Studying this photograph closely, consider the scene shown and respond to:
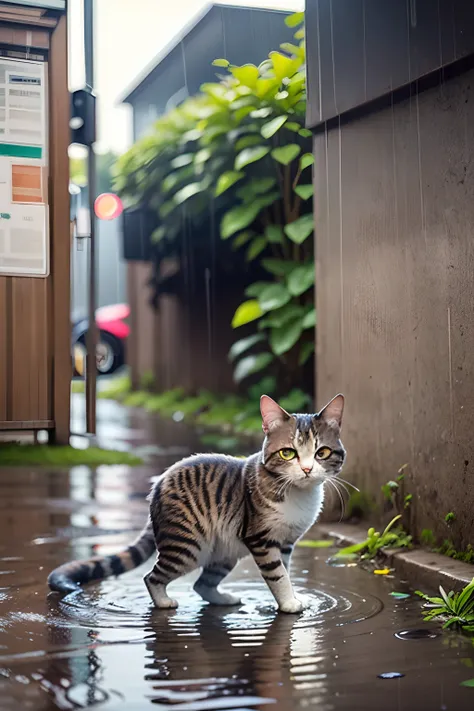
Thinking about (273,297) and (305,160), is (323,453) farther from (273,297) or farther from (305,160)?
(273,297)

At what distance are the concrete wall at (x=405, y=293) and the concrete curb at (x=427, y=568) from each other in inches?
4.3

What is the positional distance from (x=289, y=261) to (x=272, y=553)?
4.38 meters

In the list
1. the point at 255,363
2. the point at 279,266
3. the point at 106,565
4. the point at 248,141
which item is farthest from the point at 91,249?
the point at 255,363

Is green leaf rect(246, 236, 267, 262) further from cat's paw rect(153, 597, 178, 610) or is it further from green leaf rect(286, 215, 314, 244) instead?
cat's paw rect(153, 597, 178, 610)

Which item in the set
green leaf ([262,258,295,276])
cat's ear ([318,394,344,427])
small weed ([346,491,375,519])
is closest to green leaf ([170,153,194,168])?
green leaf ([262,258,295,276])

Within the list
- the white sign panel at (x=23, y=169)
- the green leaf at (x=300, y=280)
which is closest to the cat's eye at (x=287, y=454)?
the white sign panel at (x=23, y=169)

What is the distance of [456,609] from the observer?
3039 mm

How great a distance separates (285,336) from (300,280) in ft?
1.54

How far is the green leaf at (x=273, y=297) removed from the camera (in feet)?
23.2

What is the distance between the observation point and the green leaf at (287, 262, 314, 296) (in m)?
6.94

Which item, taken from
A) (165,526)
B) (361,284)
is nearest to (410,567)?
(165,526)

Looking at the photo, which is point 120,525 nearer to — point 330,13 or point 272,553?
point 272,553

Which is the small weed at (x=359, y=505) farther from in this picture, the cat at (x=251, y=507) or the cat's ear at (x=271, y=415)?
the cat's ear at (x=271, y=415)

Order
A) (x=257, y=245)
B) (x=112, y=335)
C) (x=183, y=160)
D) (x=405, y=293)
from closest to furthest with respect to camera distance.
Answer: (x=405, y=293)
(x=257, y=245)
(x=183, y=160)
(x=112, y=335)
